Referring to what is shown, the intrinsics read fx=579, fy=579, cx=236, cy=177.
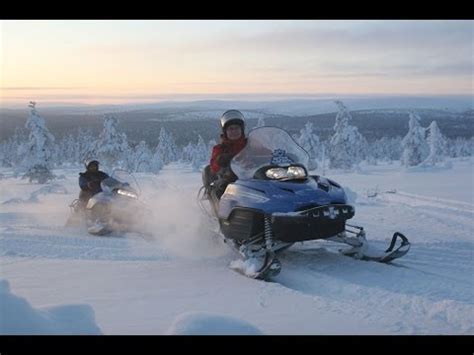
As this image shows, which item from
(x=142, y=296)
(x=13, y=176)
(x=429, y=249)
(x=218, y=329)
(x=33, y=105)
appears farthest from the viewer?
(x=13, y=176)

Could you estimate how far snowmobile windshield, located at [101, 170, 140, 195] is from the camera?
8641 mm

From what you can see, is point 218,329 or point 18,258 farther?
point 18,258

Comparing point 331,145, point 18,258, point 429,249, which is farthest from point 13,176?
point 429,249

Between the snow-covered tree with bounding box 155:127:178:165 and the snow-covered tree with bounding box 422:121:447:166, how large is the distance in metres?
12.0

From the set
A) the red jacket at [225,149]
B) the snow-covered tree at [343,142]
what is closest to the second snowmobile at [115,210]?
the red jacket at [225,149]

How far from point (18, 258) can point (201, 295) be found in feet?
8.51

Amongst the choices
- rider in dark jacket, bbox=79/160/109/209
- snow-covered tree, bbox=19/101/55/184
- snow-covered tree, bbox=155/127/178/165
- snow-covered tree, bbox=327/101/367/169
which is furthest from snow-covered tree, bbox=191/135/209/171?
rider in dark jacket, bbox=79/160/109/209

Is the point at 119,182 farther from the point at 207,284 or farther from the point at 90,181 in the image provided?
the point at 207,284

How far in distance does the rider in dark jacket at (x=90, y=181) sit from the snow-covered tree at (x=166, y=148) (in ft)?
56.2

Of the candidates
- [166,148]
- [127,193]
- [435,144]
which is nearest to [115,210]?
[127,193]

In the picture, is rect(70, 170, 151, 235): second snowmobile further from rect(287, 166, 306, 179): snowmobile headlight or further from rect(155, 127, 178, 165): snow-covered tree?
rect(155, 127, 178, 165): snow-covered tree
